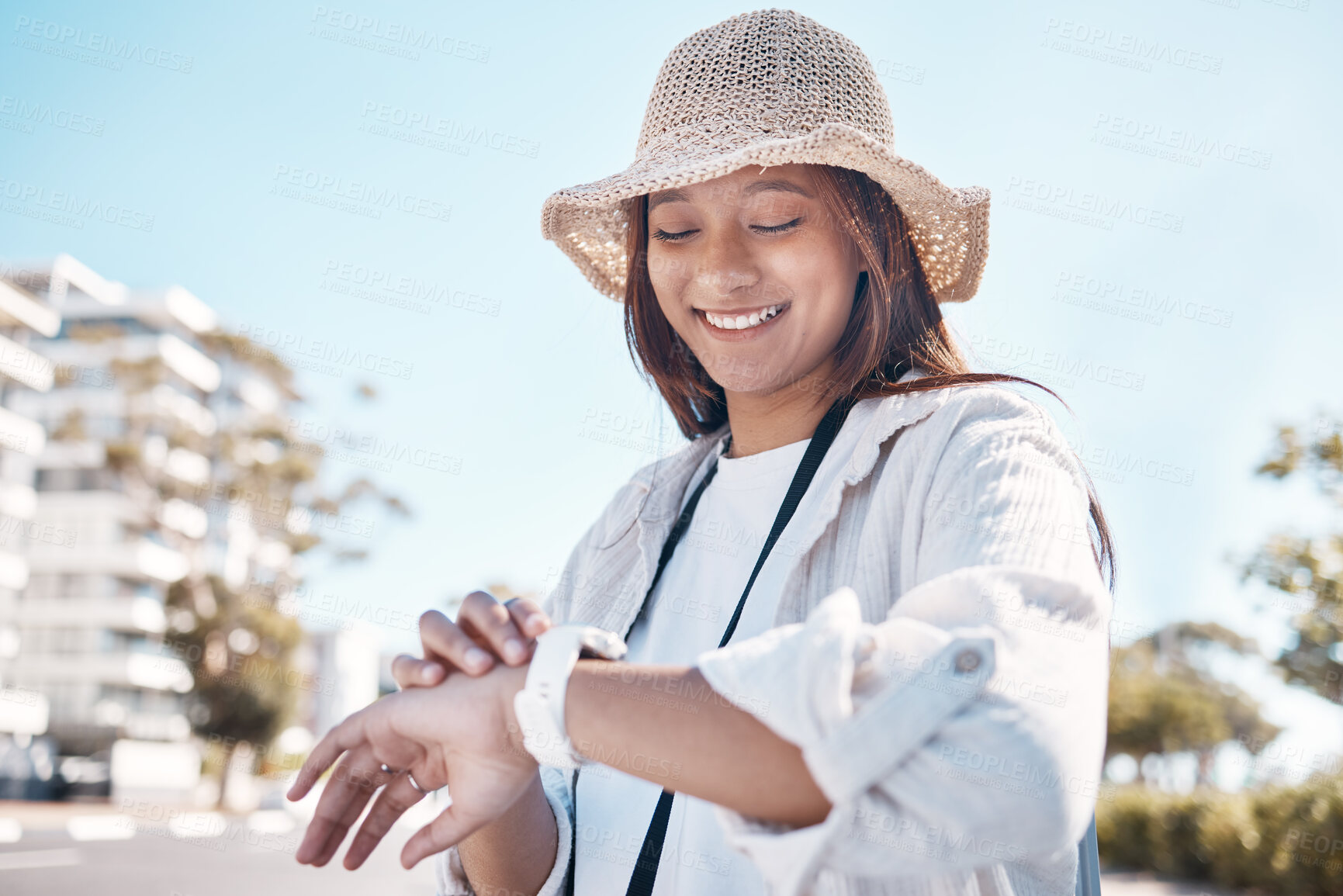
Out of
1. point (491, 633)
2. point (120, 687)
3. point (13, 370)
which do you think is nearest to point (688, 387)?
point (491, 633)

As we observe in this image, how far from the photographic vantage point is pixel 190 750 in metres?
41.6

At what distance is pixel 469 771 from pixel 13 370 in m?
45.7

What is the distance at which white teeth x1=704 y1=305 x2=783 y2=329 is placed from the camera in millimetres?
1892

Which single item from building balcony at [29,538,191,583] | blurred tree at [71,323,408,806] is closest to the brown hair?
blurred tree at [71,323,408,806]

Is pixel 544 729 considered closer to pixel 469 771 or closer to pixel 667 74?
pixel 469 771

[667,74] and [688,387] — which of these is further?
[688,387]

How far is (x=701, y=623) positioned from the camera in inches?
73.6

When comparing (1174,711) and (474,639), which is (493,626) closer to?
(474,639)

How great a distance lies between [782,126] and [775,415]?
1.92 ft

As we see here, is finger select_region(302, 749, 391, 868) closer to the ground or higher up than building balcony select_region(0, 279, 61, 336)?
higher up

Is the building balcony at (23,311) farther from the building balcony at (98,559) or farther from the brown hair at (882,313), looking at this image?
the brown hair at (882,313)

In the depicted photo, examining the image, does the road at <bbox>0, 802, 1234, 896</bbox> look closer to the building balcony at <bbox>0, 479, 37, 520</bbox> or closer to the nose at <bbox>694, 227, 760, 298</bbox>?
→ the nose at <bbox>694, 227, 760, 298</bbox>

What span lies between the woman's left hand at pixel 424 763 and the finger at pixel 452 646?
0.06 ft

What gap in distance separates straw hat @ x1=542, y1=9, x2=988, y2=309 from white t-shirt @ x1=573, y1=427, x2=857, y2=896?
20.7 inches
